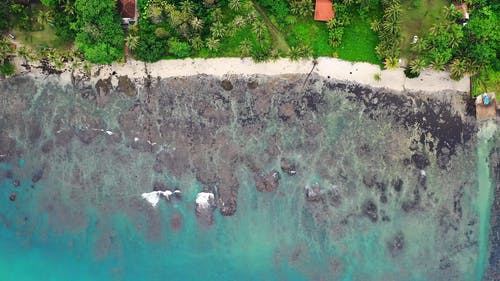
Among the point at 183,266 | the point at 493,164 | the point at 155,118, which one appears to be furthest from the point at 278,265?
the point at 493,164

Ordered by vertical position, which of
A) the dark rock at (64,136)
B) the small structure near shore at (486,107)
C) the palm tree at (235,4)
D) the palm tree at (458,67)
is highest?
the palm tree at (235,4)

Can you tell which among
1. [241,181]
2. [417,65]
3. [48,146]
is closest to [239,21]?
[241,181]

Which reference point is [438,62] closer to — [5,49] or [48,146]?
[48,146]

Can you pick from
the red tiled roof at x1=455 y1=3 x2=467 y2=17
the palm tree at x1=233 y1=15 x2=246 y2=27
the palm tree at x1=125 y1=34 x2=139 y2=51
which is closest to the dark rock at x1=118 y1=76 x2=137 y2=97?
the palm tree at x1=125 y1=34 x2=139 y2=51

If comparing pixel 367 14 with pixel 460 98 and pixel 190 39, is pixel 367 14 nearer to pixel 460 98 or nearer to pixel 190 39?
pixel 460 98

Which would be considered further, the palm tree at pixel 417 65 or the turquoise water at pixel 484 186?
the turquoise water at pixel 484 186

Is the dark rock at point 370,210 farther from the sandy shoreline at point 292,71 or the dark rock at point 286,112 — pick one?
the sandy shoreline at point 292,71

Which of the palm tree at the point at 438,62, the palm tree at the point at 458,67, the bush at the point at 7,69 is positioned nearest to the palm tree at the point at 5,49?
the bush at the point at 7,69
